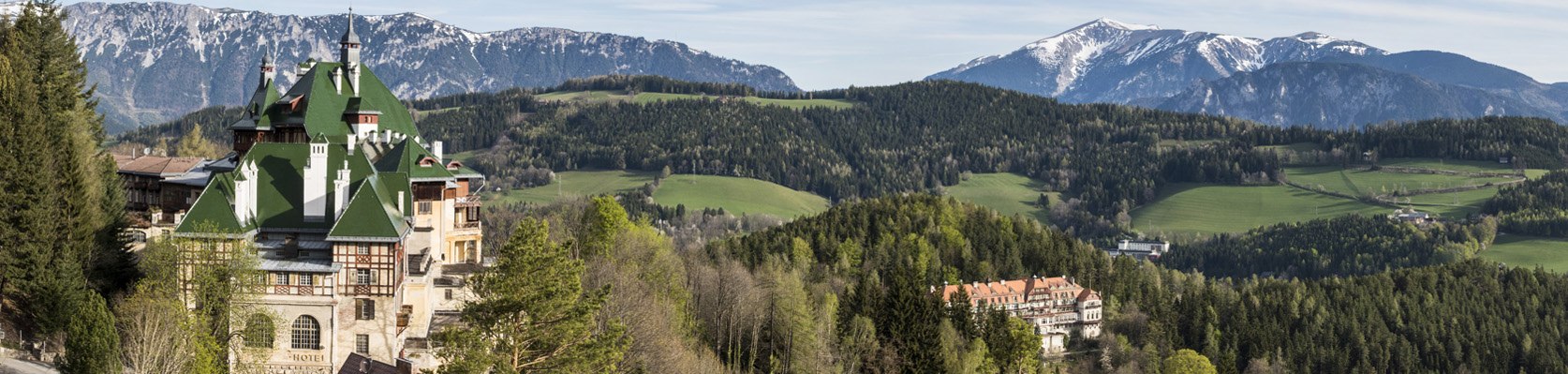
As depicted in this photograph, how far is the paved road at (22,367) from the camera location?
65619 millimetres

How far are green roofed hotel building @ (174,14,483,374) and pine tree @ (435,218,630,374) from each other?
11186 mm

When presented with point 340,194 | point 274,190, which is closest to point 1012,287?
point 340,194

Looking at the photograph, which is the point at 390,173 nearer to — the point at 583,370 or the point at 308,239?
the point at 308,239

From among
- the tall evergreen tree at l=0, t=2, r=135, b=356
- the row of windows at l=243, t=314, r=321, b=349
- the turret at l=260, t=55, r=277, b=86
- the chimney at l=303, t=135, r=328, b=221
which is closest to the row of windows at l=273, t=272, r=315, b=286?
the row of windows at l=243, t=314, r=321, b=349

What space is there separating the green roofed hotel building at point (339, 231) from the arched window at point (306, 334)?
1.7 inches

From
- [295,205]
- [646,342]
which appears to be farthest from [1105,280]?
[295,205]

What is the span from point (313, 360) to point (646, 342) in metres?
17.4

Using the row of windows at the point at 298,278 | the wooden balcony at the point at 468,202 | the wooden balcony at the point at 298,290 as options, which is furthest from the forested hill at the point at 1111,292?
the wooden balcony at the point at 298,290

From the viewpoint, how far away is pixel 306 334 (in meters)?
70.6

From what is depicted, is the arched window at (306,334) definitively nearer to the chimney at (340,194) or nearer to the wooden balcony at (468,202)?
the chimney at (340,194)

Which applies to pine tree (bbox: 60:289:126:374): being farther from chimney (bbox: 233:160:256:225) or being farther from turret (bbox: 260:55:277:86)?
turret (bbox: 260:55:277:86)

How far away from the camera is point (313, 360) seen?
231 ft

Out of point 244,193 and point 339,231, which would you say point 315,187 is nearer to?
point 244,193

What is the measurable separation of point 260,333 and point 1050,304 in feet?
404
